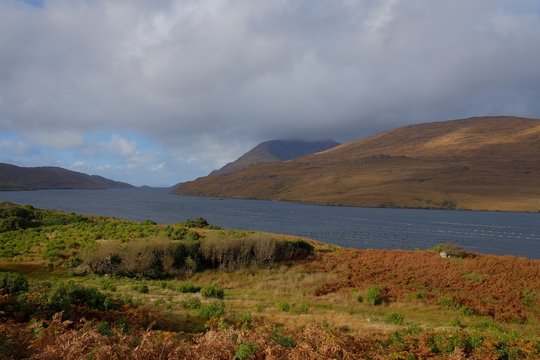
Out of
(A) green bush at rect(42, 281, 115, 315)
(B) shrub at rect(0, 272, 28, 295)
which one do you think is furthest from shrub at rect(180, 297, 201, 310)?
(B) shrub at rect(0, 272, 28, 295)

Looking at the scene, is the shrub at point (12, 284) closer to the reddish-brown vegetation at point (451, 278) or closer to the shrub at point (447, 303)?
the reddish-brown vegetation at point (451, 278)

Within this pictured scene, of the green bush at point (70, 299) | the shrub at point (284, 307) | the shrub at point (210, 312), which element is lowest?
the shrub at point (284, 307)

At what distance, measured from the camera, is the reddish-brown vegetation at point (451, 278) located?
21.4 m

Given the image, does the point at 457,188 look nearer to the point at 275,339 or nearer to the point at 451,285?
the point at 451,285

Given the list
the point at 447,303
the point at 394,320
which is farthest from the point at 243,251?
the point at 394,320

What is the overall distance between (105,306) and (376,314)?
11.4 m

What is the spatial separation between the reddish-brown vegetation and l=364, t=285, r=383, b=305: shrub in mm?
639

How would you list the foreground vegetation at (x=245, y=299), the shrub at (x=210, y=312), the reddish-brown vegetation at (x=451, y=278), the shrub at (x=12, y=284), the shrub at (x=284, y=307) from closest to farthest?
1. the foreground vegetation at (x=245, y=299)
2. the shrub at (x=12, y=284)
3. the shrub at (x=210, y=312)
4. the shrub at (x=284, y=307)
5. the reddish-brown vegetation at (x=451, y=278)

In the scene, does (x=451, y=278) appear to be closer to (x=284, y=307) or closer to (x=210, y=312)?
(x=284, y=307)

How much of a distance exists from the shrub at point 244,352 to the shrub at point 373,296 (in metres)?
15.0

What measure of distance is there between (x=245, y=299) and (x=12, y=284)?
1033 cm

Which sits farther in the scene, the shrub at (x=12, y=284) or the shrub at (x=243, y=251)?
the shrub at (x=243, y=251)

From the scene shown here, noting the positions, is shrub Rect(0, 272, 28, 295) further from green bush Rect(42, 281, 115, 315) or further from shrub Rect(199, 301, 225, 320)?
shrub Rect(199, 301, 225, 320)

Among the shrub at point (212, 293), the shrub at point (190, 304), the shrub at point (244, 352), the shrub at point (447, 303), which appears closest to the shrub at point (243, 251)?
the shrub at point (212, 293)
